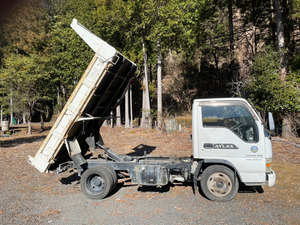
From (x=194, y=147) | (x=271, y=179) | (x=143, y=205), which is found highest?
(x=194, y=147)

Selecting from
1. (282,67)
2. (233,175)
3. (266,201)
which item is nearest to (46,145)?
(233,175)

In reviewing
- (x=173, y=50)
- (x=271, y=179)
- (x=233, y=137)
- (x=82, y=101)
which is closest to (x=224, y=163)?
(x=233, y=137)

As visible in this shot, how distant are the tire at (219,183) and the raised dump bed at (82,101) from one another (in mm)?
3092

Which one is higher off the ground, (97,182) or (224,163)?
(224,163)

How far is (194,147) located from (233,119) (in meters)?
1.09

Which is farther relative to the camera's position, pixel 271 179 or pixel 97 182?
pixel 97 182

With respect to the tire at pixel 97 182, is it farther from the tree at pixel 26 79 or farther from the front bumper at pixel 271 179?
the tree at pixel 26 79

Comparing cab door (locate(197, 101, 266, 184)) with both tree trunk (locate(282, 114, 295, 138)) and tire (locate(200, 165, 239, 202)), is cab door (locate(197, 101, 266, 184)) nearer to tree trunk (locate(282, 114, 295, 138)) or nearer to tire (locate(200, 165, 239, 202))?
tire (locate(200, 165, 239, 202))

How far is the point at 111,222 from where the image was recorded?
414 centimetres

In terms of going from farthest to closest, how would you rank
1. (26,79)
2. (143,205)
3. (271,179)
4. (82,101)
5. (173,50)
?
(173,50), (26,79), (82,101), (143,205), (271,179)

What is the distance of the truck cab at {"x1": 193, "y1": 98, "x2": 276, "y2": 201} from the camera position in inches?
182

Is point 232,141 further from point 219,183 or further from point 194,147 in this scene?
point 219,183

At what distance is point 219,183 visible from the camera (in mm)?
4824

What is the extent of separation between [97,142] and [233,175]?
374cm
